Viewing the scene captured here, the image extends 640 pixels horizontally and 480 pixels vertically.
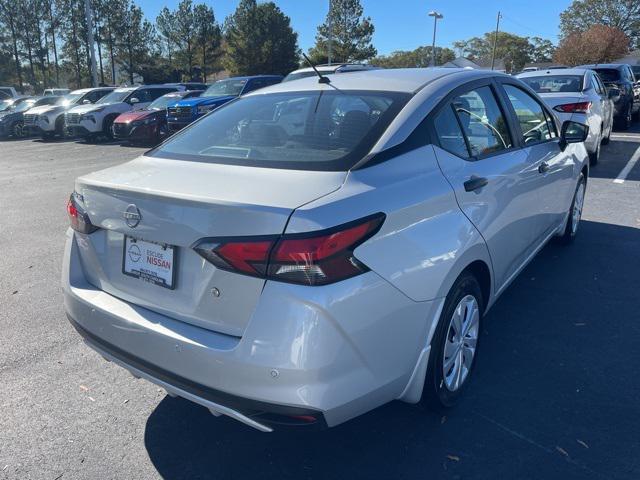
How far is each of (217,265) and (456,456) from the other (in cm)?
148

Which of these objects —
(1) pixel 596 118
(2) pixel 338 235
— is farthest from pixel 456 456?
(1) pixel 596 118

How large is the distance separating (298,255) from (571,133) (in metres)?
3.64

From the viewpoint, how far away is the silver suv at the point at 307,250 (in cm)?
201

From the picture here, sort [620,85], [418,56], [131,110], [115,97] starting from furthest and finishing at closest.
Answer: [418,56] < [115,97] < [131,110] < [620,85]

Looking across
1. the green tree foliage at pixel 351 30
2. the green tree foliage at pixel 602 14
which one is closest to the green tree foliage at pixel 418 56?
the green tree foliage at pixel 602 14

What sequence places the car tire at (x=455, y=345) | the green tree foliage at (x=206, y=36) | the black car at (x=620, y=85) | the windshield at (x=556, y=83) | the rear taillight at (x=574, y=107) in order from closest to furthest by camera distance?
1. the car tire at (x=455, y=345)
2. the rear taillight at (x=574, y=107)
3. the windshield at (x=556, y=83)
4. the black car at (x=620, y=85)
5. the green tree foliage at (x=206, y=36)

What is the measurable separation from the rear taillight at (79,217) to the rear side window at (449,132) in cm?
178

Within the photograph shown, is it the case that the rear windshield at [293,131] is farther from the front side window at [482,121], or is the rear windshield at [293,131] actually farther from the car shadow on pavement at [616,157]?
the car shadow on pavement at [616,157]

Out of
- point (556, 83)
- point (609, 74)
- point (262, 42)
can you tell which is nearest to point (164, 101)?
point (556, 83)

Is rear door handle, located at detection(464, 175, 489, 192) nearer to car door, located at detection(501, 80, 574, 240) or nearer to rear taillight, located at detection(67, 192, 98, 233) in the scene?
car door, located at detection(501, 80, 574, 240)

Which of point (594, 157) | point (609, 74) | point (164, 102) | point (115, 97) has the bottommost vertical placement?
point (594, 157)

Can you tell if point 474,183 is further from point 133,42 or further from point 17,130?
point 133,42

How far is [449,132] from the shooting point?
2.88 meters

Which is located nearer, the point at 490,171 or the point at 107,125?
the point at 490,171
